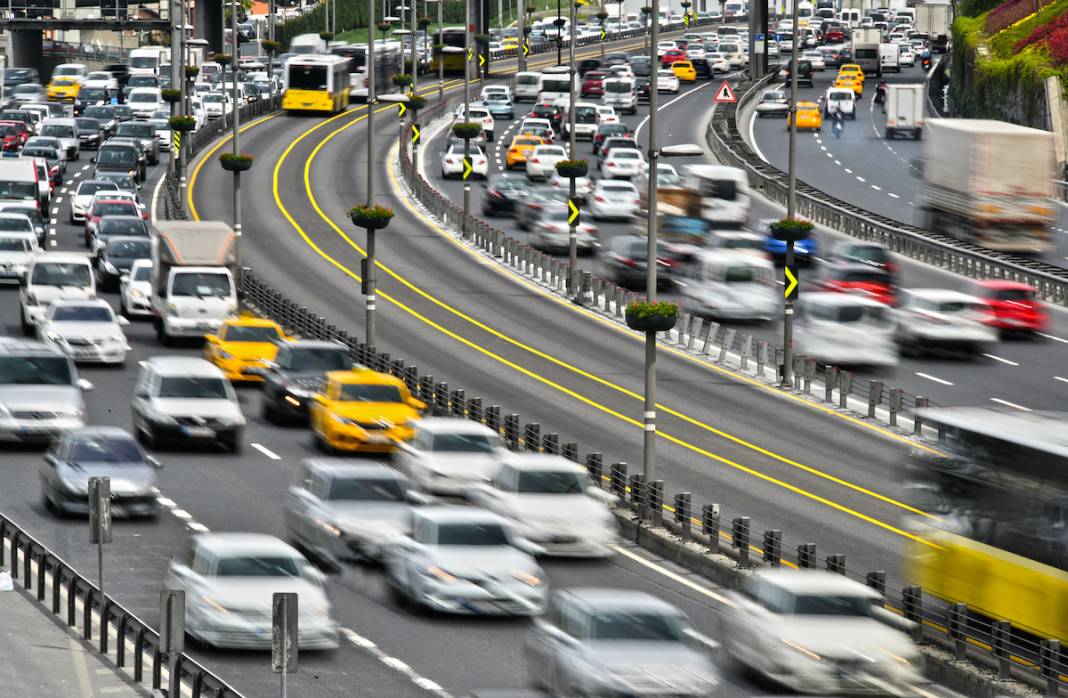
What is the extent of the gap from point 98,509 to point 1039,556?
1212 cm

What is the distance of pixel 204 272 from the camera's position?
51312mm

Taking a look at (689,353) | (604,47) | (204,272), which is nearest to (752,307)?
(689,353)

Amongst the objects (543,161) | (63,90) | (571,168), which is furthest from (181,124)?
(63,90)

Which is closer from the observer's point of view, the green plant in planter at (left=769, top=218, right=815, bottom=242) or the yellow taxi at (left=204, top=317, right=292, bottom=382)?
the yellow taxi at (left=204, top=317, right=292, bottom=382)

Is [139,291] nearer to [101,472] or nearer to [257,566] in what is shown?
[101,472]

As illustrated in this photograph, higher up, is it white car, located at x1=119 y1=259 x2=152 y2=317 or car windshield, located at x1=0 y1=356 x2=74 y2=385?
car windshield, located at x1=0 y1=356 x2=74 y2=385

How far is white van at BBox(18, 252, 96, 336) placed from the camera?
171 feet

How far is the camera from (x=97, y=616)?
29.7 m

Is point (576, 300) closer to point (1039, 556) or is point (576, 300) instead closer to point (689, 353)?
point (689, 353)

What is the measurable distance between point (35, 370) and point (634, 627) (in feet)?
63.6

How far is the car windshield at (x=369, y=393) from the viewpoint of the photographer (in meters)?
40.3

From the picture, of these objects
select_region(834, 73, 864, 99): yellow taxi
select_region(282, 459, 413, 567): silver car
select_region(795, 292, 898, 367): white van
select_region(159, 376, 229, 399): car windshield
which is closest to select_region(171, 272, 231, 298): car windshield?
select_region(159, 376, 229, 399): car windshield

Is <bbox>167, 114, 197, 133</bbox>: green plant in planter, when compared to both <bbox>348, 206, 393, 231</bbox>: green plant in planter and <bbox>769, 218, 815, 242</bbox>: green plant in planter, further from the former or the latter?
<bbox>769, 218, 815, 242</bbox>: green plant in planter

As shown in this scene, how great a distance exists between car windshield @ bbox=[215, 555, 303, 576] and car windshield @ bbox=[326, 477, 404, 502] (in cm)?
461
